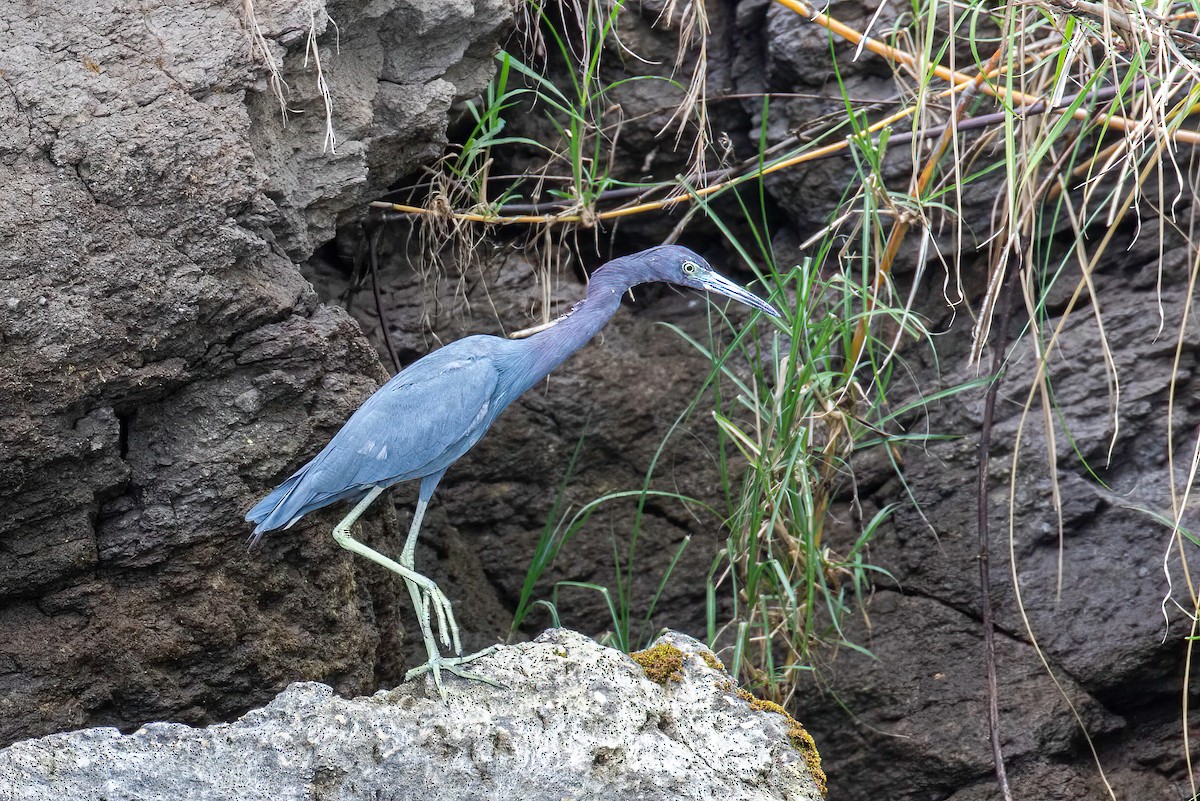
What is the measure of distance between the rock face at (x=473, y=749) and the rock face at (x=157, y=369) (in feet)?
1.94

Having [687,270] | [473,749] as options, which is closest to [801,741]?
[473,749]

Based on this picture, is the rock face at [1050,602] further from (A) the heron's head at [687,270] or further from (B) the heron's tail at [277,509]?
(B) the heron's tail at [277,509]

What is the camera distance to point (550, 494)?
343 cm

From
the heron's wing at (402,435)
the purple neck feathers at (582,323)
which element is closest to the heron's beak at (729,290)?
the purple neck feathers at (582,323)

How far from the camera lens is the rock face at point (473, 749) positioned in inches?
73.1

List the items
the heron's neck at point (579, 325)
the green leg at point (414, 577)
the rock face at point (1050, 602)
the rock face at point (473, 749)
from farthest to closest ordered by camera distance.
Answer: the rock face at point (1050, 602) → the heron's neck at point (579, 325) → the green leg at point (414, 577) → the rock face at point (473, 749)

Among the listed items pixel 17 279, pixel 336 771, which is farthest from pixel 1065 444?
pixel 17 279

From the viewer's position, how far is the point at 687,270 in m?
2.65

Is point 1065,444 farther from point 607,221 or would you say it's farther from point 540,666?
point 540,666

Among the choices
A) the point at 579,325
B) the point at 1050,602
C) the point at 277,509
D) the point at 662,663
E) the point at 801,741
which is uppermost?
the point at 579,325

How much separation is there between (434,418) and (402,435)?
0.08m

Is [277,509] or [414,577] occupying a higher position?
[277,509]

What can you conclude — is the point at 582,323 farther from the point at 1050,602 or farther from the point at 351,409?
the point at 1050,602

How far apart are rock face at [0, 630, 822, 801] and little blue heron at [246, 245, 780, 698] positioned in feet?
0.65
